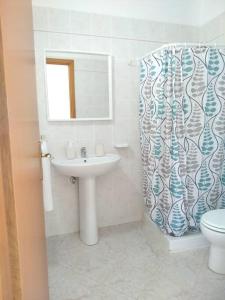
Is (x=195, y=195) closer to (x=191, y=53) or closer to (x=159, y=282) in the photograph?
(x=159, y=282)

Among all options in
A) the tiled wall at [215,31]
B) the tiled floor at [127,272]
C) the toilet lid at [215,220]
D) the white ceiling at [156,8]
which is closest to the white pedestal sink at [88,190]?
the tiled floor at [127,272]

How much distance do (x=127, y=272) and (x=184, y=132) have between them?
1241 millimetres

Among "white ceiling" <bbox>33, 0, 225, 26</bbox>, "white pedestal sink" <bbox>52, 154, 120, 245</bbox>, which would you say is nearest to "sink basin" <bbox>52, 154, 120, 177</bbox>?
"white pedestal sink" <bbox>52, 154, 120, 245</bbox>

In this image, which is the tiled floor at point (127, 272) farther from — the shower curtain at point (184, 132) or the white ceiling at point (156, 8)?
the white ceiling at point (156, 8)

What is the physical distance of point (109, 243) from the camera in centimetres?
228

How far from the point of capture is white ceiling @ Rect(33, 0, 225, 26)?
2213mm

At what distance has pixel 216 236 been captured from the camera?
1.69m

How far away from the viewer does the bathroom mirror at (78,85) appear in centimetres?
220

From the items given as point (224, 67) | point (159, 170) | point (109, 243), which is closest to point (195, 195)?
point (159, 170)

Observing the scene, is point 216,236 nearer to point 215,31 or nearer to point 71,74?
point 71,74

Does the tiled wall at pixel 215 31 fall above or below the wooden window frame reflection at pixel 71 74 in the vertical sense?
above

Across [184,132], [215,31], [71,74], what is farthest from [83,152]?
[215,31]

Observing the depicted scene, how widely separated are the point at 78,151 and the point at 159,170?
0.84m

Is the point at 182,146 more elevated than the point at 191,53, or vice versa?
the point at 191,53
